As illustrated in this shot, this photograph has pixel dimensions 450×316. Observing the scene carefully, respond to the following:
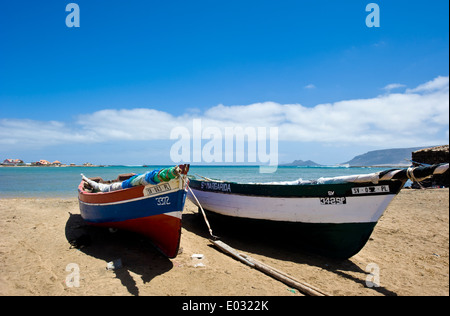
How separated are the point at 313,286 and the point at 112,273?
12.6ft

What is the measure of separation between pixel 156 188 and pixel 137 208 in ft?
2.76

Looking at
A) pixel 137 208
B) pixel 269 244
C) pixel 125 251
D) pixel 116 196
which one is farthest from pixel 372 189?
pixel 116 196

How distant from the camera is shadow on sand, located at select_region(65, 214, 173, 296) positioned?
4754mm

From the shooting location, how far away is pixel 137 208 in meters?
5.79

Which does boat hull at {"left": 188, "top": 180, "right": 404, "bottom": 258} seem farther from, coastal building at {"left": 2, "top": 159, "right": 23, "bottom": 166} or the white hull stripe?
coastal building at {"left": 2, "top": 159, "right": 23, "bottom": 166}

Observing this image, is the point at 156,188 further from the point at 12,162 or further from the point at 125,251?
the point at 12,162

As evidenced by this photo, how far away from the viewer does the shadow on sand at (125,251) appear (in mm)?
4754

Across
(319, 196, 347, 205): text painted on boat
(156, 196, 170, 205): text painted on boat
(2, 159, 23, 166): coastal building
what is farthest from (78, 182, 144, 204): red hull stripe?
(2, 159, 23, 166): coastal building

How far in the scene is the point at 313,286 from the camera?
4.45m

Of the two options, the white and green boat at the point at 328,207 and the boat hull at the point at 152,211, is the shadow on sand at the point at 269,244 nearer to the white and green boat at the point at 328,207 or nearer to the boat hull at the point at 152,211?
the white and green boat at the point at 328,207

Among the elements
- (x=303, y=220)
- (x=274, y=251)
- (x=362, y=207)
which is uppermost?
(x=362, y=207)

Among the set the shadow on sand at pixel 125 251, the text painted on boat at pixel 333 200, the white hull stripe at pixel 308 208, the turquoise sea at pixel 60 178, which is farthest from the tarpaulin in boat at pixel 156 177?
the turquoise sea at pixel 60 178
